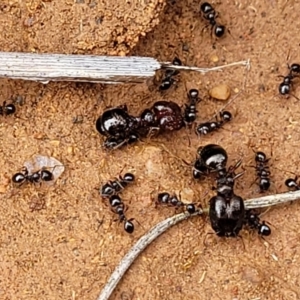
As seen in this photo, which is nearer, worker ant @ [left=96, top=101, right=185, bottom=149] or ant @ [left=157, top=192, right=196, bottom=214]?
ant @ [left=157, top=192, right=196, bottom=214]

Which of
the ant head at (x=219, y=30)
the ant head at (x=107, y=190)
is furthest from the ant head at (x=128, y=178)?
the ant head at (x=219, y=30)

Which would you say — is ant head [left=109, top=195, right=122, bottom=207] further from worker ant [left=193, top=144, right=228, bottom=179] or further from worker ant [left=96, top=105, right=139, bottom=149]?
worker ant [left=193, top=144, right=228, bottom=179]

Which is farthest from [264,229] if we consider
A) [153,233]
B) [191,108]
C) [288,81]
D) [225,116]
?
[288,81]

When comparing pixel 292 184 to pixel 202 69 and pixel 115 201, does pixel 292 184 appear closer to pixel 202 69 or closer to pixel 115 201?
pixel 202 69

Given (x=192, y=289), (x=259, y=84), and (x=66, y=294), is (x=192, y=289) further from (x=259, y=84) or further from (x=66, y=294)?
(x=259, y=84)

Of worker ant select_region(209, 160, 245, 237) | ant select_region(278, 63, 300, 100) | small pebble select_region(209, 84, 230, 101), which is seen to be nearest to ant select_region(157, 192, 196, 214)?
worker ant select_region(209, 160, 245, 237)
